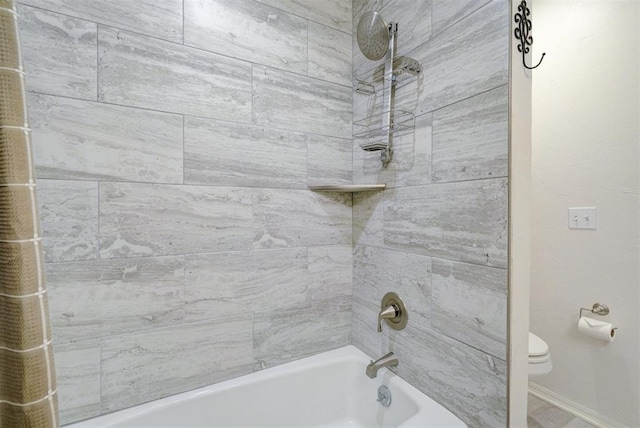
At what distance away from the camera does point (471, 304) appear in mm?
1070

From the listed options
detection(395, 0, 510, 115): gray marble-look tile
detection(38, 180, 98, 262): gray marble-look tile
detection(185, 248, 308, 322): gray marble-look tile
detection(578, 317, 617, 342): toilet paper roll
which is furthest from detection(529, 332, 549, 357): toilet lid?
detection(38, 180, 98, 262): gray marble-look tile

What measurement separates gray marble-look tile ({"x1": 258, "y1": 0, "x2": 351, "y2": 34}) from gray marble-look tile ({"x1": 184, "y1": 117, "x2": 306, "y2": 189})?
60 cm

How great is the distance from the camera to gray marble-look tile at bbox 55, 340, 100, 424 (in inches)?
43.3

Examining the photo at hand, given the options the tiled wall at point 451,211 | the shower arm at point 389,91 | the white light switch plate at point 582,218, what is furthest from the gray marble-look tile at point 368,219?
the white light switch plate at point 582,218

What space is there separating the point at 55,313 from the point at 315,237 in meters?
1.08

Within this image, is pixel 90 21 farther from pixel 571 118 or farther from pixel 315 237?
pixel 571 118

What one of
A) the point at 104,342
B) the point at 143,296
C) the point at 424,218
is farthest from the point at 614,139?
the point at 104,342

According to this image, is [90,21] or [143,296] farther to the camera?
[143,296]

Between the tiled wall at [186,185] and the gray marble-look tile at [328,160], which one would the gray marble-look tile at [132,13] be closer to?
the tiled wall at [186,185]

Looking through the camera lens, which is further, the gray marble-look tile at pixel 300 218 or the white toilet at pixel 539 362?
the white toilet at pixel 539 362

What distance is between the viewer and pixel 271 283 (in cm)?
147

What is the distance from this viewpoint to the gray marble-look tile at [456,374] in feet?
3.27

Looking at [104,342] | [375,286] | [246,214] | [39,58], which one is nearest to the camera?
[39,58]

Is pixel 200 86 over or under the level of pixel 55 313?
over
